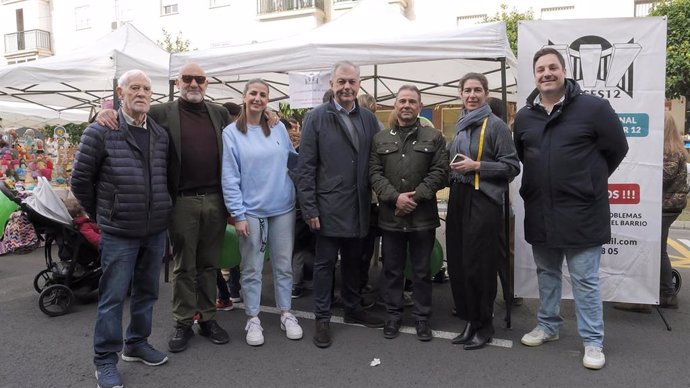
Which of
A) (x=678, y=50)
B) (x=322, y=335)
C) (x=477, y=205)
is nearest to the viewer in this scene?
Result: (x=477, y=205)

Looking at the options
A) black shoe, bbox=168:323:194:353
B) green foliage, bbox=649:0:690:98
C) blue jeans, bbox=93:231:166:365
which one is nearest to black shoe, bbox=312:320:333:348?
black shoe, bbox=168:323:194:353

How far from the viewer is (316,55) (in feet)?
14.4

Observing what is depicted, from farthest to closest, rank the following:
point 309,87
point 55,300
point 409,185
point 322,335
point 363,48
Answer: point 309,87, point 55,300, point 363,48, point 322,335, point 409,185

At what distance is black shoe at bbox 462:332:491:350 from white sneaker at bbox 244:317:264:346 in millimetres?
1435

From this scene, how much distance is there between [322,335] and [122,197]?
1658 mm

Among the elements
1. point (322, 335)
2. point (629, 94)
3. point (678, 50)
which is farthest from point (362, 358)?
point (678, 50)

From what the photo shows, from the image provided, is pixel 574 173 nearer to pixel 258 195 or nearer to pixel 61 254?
pixel 258 195

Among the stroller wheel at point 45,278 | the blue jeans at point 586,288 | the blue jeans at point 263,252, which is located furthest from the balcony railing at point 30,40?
the blue jeans at point 586,288

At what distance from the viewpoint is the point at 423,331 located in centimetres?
370

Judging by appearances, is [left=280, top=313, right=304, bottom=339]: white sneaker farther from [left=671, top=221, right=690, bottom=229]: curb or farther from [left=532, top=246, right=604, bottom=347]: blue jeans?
[left=671, top=221, right=690, bottom=229]: curb

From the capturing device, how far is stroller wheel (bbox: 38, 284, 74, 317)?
4297 mm

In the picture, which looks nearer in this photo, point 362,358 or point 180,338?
point 362,358

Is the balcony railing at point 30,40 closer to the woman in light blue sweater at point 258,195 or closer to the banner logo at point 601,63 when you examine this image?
the woman in light blue sweater at point 258,195

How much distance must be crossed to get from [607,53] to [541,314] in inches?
78.1
